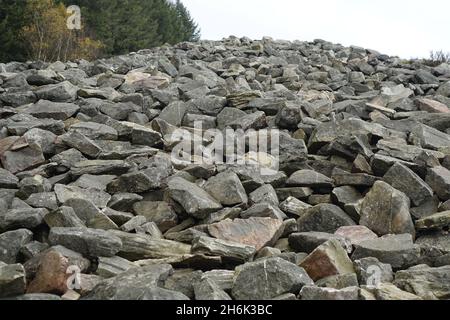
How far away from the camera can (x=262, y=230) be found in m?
5.36

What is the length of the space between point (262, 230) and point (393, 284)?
146 cm

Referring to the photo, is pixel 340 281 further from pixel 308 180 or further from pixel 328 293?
pixel 308 180


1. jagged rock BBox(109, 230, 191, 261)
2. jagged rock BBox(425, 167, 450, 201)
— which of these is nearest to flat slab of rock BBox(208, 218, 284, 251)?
jagged rock BBox(109, 230, 191, 261)

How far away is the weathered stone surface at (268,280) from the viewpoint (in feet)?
13.5

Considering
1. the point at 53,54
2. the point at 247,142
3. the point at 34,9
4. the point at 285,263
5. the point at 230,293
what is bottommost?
the point at 230,293

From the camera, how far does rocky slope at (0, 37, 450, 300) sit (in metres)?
4.29

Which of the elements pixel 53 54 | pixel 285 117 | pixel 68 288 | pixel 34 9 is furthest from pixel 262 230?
pixel 34 9

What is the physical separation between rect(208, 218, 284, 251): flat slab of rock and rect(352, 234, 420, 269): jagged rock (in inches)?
33.7

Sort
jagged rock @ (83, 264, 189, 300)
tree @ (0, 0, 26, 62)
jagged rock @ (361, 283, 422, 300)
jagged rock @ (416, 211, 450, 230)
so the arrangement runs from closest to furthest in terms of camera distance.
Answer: jagged rock @ (83, 264, 189, 300) → jagged rock @ (361, 283, 422, 300) → jagged rock @ (416, 211, 450, 230) → tree @ (0, 0, 26, 62)

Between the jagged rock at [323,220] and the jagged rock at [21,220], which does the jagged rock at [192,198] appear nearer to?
the jagged rock at [323,220]

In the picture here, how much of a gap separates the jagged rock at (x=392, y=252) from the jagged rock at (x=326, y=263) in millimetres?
357

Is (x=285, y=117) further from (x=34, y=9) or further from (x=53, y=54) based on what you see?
(x=34, y=9)

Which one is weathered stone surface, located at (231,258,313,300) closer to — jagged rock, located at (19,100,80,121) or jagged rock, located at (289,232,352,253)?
jagged rock, located at (289,232,352,253)

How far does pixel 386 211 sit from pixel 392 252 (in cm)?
88
